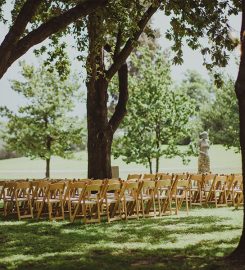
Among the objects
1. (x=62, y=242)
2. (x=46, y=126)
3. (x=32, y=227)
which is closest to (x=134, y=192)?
(x=32, y=227)

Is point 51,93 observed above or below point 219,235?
above

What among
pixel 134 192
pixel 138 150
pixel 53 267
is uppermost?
pixel 138 150

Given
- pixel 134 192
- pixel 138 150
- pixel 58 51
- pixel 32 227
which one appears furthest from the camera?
pixel 138 150

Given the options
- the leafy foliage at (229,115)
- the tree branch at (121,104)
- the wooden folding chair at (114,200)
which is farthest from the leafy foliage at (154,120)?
the wooden folding chair at (114,200)

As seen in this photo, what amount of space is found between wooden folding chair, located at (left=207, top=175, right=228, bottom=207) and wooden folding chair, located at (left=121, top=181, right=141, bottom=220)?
3.23 meters

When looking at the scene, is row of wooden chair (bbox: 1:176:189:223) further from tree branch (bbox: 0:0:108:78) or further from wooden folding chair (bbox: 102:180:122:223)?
tree branch (bbox: 0:0:108:78)

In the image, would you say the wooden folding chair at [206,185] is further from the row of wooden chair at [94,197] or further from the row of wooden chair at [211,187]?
the row of wooden chair at [94,197]

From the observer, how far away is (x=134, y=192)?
13.6 metres

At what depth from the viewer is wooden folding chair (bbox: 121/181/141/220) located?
42.3 feet

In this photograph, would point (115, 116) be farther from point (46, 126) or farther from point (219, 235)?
point (46, 126)

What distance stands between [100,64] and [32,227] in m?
8.08

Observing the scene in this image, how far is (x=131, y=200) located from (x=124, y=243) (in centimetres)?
377

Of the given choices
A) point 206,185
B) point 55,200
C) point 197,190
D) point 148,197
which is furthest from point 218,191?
point 55,200

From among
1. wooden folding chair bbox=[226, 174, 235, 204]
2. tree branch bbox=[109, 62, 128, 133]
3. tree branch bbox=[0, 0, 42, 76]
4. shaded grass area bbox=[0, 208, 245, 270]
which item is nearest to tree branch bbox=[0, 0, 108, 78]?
tree branch bbox=[0, 0, 42, 76]
